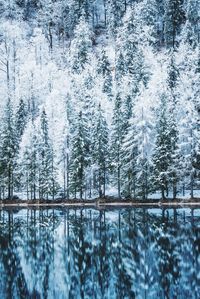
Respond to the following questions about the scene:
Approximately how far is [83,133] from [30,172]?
10.8 metres

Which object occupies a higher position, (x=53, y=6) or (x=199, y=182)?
(x=53, y=6)

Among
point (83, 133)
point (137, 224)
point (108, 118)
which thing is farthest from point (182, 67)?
point (137, 224)

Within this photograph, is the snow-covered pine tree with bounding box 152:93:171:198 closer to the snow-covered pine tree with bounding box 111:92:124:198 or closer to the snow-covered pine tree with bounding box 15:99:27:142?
the snow-covered pine tree with bounding box 111:92:124:198

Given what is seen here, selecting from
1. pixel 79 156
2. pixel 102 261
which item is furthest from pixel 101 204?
pixel 102 261

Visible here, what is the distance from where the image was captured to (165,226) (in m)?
41.3

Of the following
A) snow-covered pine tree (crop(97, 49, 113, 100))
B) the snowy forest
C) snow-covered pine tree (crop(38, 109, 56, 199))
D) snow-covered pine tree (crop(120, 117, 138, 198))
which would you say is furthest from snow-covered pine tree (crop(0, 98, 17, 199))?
snow-covered pine tree (crop(97, 49, 113, 100))

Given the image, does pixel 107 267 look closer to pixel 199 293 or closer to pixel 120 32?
pixel 199 293

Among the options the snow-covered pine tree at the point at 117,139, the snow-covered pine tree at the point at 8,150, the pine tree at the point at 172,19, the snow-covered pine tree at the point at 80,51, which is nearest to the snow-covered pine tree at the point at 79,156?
the snow-covered pine tree at the point at 117,139

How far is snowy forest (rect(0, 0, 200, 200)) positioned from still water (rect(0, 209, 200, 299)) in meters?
27.8

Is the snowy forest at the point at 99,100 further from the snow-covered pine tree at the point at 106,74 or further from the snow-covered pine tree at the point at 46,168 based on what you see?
the snow-covered pine tree at the point at 106,74

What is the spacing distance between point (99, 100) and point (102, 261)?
66.2 m

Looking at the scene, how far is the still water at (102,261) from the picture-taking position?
67.3 ft

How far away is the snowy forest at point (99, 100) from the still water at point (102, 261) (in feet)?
91.3

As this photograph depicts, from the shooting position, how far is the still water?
2050 centimetres
